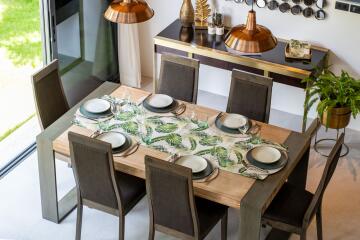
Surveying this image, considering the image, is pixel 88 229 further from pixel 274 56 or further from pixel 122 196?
pixel 274 56

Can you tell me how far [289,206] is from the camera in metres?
4.66

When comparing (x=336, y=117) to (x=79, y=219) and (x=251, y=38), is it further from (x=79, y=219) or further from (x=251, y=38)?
(x=79, y=219)

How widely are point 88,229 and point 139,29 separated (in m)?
2.56

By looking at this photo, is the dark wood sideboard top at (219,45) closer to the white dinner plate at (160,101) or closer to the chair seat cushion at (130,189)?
the white dinner plate at (160,101)

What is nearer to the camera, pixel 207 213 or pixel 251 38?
pixel 251 38

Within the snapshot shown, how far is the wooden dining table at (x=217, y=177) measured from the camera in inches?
171

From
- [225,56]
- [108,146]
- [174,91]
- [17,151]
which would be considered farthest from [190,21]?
[108,146]

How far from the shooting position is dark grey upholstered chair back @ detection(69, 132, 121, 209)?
4.44 meters

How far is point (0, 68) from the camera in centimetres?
720

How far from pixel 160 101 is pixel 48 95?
34.0 inches

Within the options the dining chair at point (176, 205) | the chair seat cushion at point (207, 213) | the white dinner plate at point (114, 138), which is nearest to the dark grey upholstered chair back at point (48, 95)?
the white dinner plate at point (114, 138)

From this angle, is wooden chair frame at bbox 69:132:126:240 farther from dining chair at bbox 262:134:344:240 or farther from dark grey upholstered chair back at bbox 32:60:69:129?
dining chair at bbox 262:134:344:240

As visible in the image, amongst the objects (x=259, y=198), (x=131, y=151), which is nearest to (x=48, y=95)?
(x=131, y=151)

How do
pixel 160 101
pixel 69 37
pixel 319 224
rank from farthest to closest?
pixel 69 37 → pixel 160 101 → pixel 319 224
